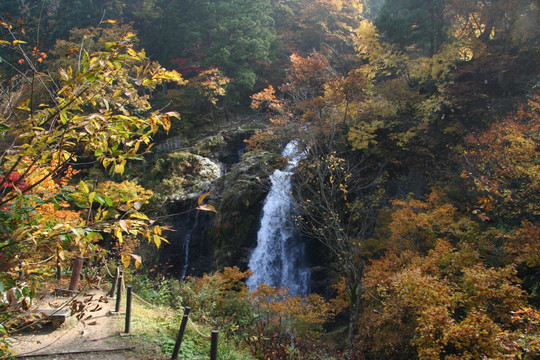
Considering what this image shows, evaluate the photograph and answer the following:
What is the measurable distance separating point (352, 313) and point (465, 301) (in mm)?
3112

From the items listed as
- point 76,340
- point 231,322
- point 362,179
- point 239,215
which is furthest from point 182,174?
point 76,340

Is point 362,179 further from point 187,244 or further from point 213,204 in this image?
point 187,244

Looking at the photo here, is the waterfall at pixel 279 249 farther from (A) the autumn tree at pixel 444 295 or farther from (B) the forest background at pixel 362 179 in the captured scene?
(A) the autumn tree at pixel 444 295

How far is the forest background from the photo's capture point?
1.73 meters

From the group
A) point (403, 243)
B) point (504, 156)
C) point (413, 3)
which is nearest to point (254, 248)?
point (403, 243)

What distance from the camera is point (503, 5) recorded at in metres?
10.8

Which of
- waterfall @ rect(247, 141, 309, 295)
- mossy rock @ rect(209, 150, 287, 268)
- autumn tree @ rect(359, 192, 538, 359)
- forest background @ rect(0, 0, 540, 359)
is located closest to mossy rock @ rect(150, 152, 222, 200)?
forest background @ rect(0, 0, 540, 359)

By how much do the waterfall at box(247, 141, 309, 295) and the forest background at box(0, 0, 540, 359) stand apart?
2.93 feet

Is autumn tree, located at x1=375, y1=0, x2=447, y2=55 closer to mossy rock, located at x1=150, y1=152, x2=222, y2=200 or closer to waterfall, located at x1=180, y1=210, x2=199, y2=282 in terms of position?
mossy rock, located at x1=150, y1=152, x2=222, y2=200

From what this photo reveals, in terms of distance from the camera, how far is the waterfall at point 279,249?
13.1 metres

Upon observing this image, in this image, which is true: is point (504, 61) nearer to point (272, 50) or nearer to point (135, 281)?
point (135, 281)

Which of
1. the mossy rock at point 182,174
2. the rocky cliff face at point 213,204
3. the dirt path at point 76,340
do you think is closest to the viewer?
the dirt path at point 76,340

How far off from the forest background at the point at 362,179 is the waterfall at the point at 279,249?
0.89 meters

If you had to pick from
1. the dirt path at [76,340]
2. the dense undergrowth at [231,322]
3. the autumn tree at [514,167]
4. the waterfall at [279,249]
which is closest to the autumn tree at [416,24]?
the autumn tree at [514,167]
